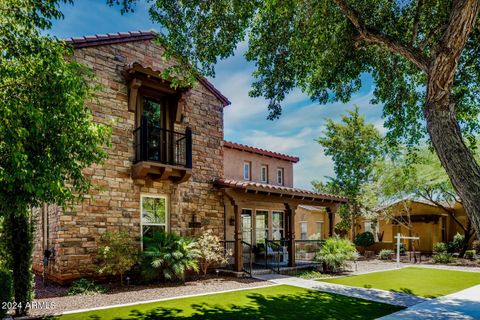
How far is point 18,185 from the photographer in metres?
5.28

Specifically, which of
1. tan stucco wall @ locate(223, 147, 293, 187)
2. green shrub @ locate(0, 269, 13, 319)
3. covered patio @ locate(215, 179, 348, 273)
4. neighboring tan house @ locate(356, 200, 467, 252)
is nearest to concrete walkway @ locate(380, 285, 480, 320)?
covered patio @ locate(215, 179, 348, 273)

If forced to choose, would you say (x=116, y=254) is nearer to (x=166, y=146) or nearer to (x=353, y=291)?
(x=166, y=146)

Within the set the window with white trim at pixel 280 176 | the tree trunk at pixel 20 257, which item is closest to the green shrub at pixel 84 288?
the tree trunk at pixel 20 257

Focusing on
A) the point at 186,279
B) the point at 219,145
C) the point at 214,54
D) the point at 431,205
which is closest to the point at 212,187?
the point at 219,145

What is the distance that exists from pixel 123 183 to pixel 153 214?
5.32ft

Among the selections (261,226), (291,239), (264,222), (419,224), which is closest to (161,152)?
(291,239)

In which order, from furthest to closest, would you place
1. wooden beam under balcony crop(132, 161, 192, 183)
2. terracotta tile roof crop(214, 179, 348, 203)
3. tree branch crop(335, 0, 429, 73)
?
terracotta tile roof crop(214, 179, 348, 203)
wooden beam under balcony crop(132, 161, 192, 183)
tree branch crop(335, 0, 429, 73)

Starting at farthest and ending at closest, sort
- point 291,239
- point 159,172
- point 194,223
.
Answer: point 291,239 < point 194,223 < point 159,172

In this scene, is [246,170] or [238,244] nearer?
[238,244]

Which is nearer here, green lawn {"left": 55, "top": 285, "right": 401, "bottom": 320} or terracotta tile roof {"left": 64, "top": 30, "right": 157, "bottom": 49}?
green lawn {"left": 55, "top": 285, "right": 401, "bottom": 320}

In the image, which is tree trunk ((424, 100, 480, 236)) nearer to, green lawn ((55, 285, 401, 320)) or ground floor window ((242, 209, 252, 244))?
green lawn ((55, 285, 401, 320))

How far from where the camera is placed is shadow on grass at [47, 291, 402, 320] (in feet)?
23.9

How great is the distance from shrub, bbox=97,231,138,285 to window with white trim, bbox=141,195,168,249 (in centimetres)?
132

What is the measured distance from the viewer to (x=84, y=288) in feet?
31.9
